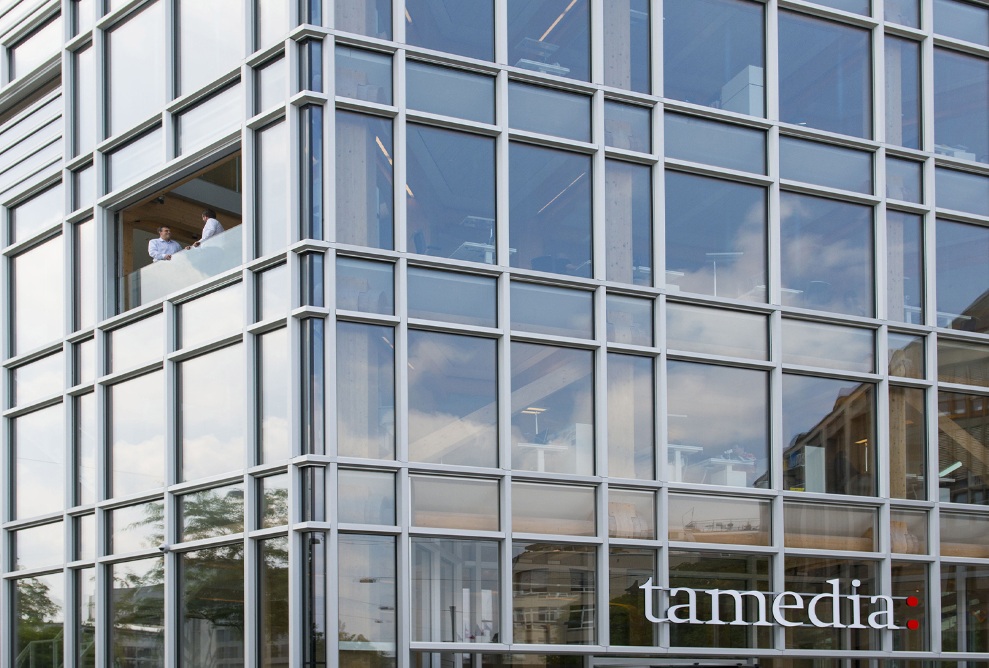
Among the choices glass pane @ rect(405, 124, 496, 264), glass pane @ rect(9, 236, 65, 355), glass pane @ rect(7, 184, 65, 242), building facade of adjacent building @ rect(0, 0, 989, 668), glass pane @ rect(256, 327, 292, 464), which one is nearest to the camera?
glass pane @ rect(256, 327, 292, 464)

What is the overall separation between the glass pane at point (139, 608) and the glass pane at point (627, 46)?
8897 mm

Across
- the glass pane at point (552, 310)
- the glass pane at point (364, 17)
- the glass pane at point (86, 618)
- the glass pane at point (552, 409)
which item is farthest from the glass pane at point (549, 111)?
the glass pane at point (86, 618)

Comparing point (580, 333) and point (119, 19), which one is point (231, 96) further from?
point (580, 333)

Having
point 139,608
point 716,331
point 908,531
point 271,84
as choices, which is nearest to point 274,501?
point 139,608

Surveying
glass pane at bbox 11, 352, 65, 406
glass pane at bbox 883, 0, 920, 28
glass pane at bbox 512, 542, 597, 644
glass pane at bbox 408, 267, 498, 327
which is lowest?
glass pane at bbox 512, 542, 597, 644

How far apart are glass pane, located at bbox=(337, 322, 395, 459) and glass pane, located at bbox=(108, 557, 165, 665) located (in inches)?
147

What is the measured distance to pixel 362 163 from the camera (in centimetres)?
1605

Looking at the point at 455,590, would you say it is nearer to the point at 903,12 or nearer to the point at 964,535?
the point at 964,535

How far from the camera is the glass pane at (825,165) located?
18.5 meters

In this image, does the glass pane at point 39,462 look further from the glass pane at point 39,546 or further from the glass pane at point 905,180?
the glass pane at point 905,180

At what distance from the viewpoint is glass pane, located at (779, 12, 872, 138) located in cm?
1867

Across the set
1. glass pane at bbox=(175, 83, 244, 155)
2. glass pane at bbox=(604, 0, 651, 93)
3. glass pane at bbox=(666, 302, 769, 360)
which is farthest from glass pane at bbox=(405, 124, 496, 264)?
glass pane at bbox=(666, 302, 769, 360)

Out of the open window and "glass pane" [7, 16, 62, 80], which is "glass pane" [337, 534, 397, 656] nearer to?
the open window

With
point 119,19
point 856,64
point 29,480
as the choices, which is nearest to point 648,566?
point 856,64
